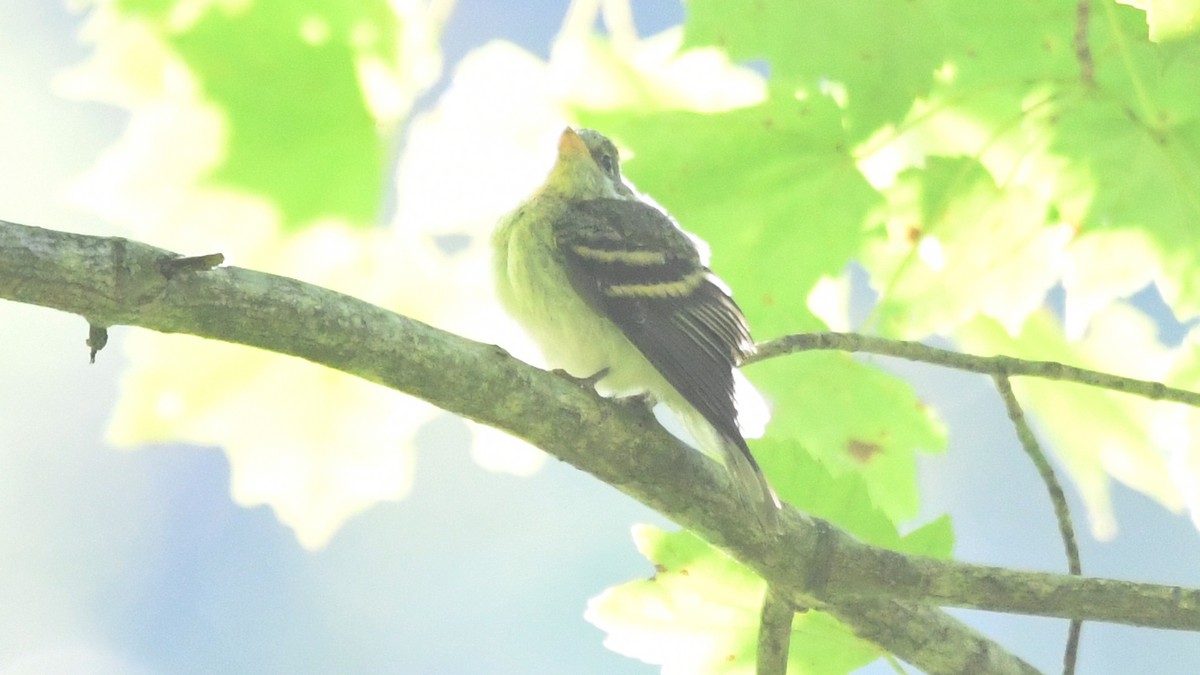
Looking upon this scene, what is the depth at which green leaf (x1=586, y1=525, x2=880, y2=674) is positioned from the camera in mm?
2121

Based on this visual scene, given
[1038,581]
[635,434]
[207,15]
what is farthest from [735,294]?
[207,15]

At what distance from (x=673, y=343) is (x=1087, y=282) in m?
0.78

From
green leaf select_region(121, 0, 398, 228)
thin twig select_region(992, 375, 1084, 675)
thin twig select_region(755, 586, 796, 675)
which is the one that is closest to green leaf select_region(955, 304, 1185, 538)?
thin twig select_region(992, 375, 1084, 675)

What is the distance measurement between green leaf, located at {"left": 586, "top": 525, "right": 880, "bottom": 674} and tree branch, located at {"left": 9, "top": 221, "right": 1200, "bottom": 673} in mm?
134

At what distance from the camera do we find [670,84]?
7.51 feet

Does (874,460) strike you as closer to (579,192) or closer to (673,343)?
(673,343)

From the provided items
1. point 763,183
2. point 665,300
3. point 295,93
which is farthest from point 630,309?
point 295,93

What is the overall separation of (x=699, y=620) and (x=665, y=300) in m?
0.60

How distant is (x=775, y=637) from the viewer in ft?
6.59

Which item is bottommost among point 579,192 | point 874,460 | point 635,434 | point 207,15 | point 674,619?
point 674,619

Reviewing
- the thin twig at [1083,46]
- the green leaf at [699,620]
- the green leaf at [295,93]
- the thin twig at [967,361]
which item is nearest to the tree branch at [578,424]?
the green leaf at [699,620]

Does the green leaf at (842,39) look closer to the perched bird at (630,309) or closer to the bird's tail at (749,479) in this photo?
the perched bird at (630,309)

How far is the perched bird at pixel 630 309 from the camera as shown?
2.25 meters

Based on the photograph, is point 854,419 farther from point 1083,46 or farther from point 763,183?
→ point 1083,46
